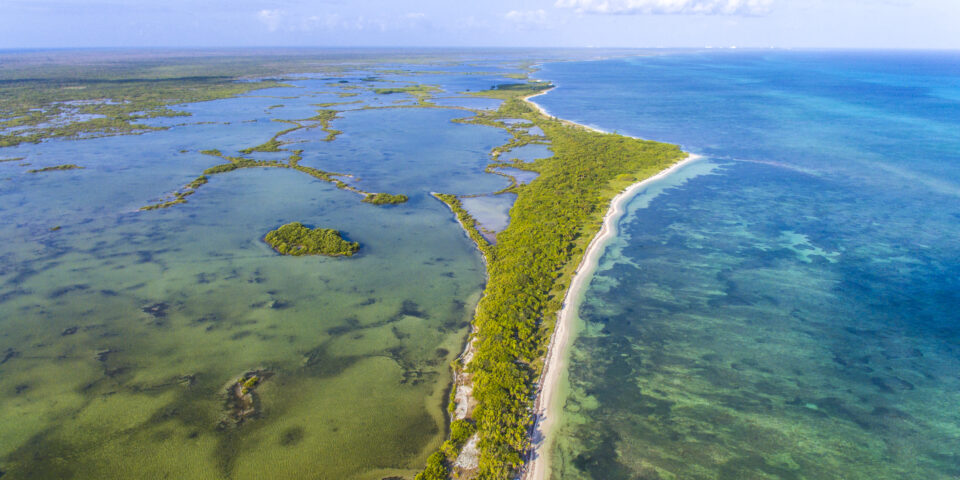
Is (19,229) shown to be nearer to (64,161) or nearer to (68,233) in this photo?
(68,233)

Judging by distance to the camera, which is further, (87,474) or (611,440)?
(611,440)

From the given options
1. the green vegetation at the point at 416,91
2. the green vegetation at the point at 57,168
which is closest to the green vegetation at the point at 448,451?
the green vegetation at the point at 57,168

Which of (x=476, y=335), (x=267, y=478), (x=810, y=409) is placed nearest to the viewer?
(x=267, y=478)

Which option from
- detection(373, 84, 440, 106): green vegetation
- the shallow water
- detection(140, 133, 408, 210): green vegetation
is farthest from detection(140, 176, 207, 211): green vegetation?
detection(373, 84, 440, 106): green vegetation

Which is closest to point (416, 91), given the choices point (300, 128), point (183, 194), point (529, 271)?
point (300, 128)

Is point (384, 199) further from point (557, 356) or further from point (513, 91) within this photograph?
point (513, 91)

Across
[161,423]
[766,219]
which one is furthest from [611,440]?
[766,219]

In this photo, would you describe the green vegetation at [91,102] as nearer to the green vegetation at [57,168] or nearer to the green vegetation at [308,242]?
the green vegetation at [57,168]

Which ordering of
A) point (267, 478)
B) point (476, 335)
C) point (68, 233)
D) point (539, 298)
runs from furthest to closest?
point (68, 233) → point (539, 298) → point (476, 335) → point (267, 478)
